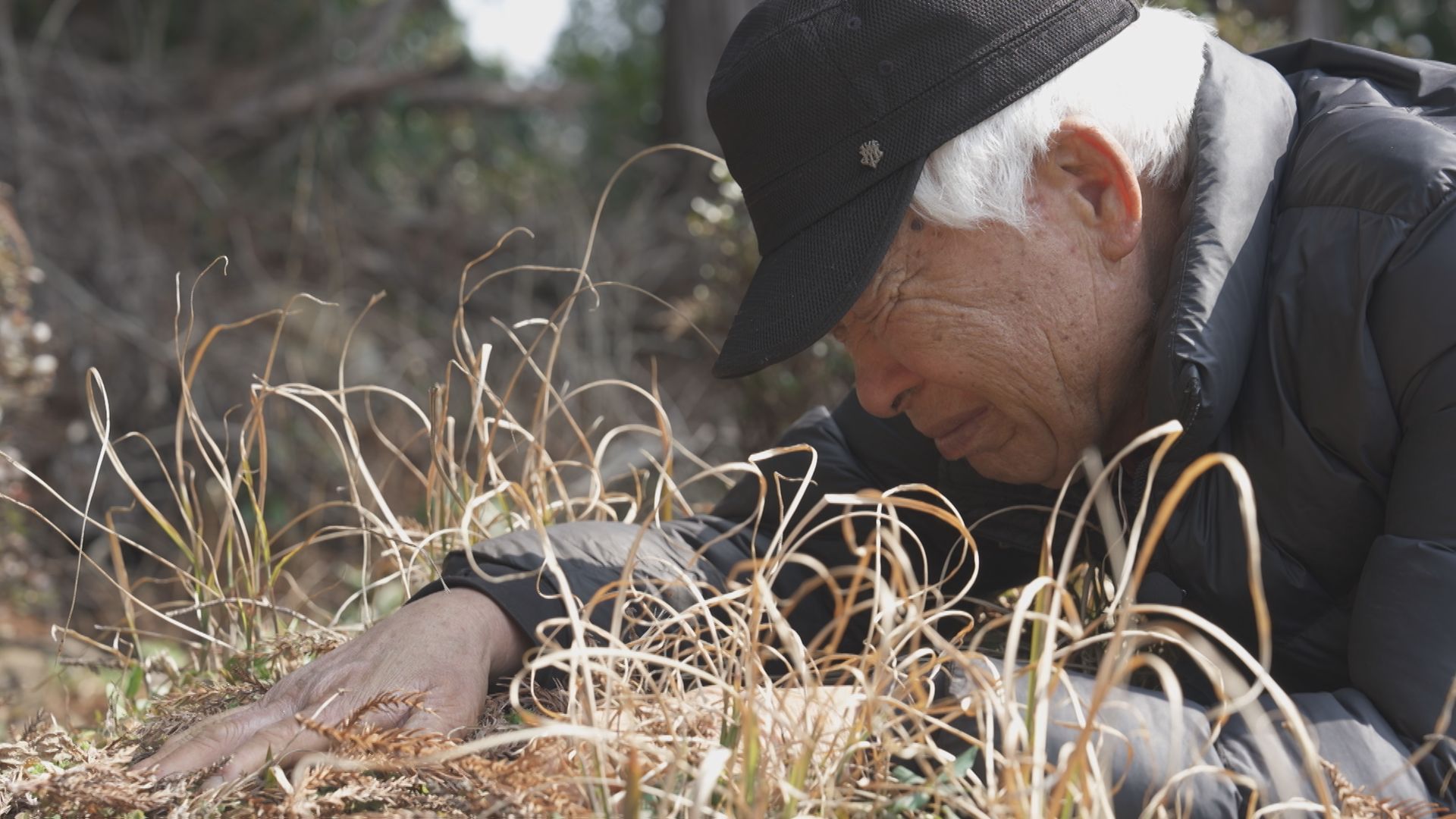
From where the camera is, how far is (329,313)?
6.12 m

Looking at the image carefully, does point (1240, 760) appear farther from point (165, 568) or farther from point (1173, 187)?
point (165, 568)

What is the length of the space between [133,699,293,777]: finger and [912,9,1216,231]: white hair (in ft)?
3.53

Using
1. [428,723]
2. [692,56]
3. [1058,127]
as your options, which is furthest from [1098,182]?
[692,56]

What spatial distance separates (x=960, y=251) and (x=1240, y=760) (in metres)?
0.80

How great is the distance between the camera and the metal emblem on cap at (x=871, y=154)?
5.62 ft

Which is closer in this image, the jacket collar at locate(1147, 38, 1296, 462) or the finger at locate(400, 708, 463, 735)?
the finger at locate(400, 708, 463, 735)

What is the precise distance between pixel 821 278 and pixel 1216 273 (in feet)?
1.69

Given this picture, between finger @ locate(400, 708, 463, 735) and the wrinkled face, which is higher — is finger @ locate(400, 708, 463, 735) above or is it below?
below

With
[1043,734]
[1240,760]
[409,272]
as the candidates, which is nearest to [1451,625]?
[1240,760]

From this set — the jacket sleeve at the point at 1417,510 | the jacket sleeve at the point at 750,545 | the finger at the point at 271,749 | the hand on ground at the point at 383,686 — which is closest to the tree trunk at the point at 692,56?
the jacket sleeve at the point at 750,545

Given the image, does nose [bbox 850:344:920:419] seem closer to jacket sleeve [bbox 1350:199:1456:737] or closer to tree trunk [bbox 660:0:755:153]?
jacket sleeve [bbox 1350:199:1456:737]

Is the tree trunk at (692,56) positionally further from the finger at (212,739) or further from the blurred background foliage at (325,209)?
the finger at (212,739)

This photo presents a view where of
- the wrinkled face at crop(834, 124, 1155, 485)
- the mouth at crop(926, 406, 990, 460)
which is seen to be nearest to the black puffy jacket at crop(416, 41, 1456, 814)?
the wrinkled face at crop(834, 124, 1155, 485)

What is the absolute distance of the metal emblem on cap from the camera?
171 centimetres
